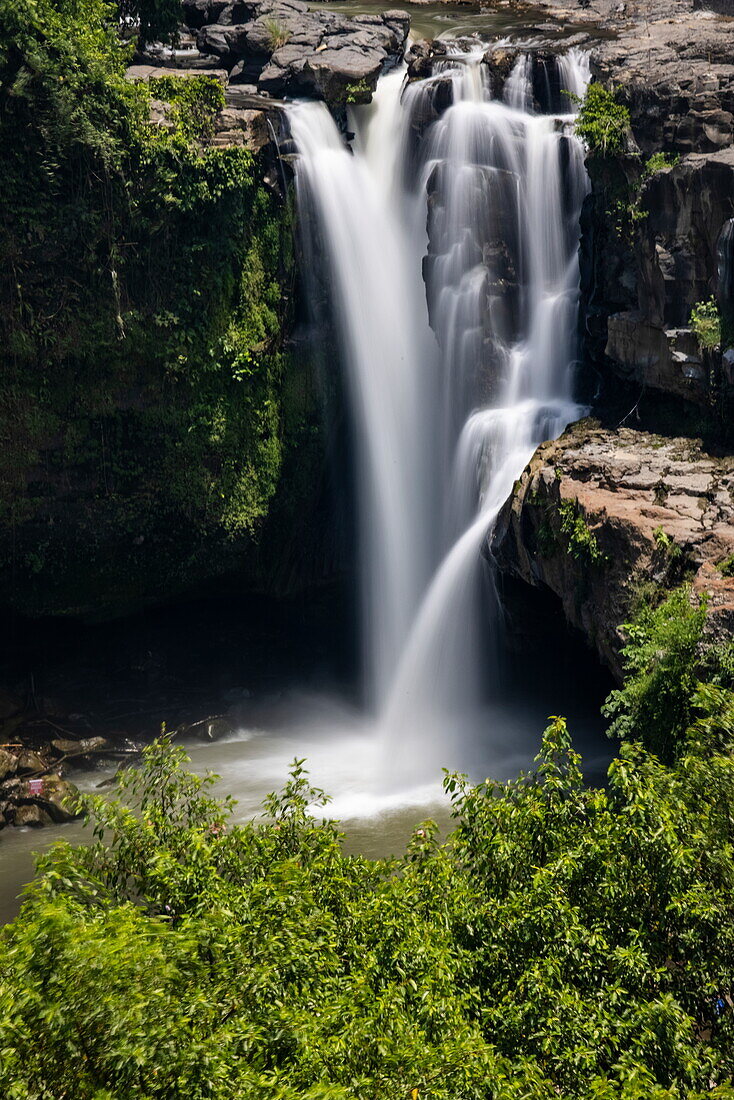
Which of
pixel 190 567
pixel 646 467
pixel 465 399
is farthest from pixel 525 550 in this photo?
pixel 190 567

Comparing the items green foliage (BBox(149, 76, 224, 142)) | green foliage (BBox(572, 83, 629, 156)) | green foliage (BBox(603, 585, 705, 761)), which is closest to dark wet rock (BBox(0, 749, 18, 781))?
green foliage (BBox(603, 585, 705, 761))

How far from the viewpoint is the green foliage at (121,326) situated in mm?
19719

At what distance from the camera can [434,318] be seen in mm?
22984

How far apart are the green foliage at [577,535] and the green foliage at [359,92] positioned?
42.0ft

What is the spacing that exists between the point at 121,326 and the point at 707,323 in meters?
11.8

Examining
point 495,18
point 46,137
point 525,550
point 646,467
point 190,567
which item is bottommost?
point 190,567

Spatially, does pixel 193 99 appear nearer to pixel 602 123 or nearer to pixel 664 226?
pixel 602 123

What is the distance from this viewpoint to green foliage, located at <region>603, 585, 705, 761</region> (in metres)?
14.0

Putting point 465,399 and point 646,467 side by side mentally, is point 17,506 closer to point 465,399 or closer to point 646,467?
point 465,399

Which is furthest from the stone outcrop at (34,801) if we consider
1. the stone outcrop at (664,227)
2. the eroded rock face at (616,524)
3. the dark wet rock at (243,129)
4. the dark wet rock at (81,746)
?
the stone outcrop at (664,227)

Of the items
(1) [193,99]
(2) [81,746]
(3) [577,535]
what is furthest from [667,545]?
(1) [193,99]

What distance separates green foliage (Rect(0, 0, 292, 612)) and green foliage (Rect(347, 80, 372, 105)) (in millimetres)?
4199

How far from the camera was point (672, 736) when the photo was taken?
14094 millimetres

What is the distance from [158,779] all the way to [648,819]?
4.73m
